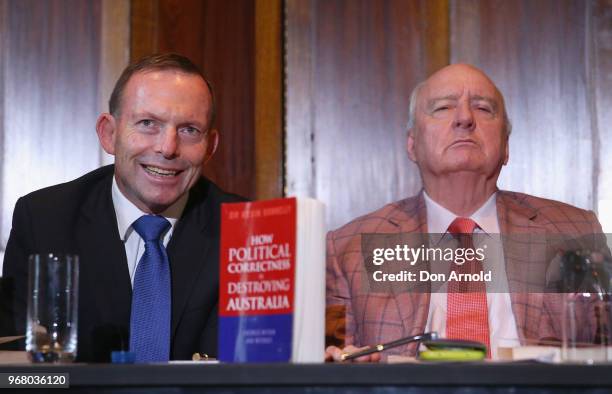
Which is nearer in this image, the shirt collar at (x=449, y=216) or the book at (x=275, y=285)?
the book at (x=275, y=285)

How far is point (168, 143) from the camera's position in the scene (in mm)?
2084

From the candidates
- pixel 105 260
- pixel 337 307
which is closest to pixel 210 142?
pixel 105 260

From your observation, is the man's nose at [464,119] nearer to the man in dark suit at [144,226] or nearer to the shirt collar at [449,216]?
the shirt collar at [449,216]

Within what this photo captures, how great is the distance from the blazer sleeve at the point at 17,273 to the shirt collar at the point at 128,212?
0.21 m

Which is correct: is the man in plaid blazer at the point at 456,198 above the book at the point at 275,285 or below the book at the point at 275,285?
above

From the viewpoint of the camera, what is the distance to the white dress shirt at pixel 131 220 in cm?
210

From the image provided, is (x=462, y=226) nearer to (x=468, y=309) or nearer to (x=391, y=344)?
(x=468, y=309)

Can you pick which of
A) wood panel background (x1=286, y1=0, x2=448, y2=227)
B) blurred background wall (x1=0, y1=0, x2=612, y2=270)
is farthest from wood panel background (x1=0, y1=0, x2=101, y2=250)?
wood panel background (x1=286, y1=0, x2=448, y2=227)

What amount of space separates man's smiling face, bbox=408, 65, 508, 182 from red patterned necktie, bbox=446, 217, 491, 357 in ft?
0.93

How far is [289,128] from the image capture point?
121 inches

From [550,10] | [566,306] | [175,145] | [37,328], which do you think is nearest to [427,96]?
[175,145]

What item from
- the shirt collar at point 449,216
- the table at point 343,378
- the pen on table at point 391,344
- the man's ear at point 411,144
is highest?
the man's ear at point 411,144

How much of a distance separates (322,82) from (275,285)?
72.9 inches

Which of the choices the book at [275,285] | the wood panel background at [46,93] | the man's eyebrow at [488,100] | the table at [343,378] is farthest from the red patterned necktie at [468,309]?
the wood panel background at [46,93]
